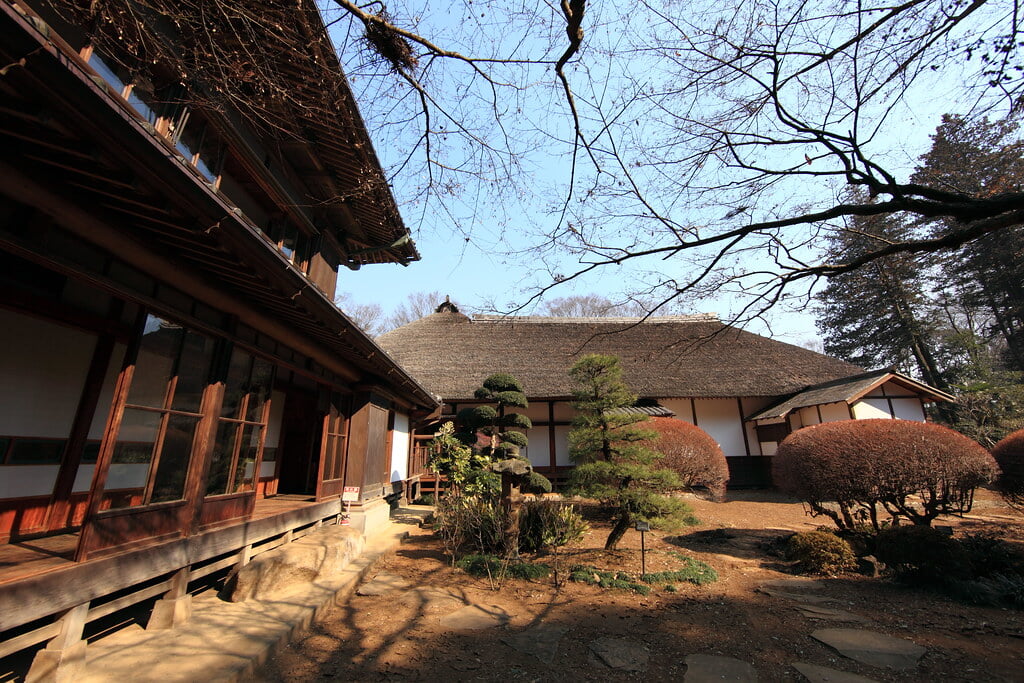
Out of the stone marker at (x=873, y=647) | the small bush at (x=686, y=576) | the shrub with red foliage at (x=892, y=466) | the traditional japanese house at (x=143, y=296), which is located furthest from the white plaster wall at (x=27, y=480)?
the shrub with red foliage at (x=892, y=466)

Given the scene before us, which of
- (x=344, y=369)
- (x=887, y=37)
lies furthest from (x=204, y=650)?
(x=887, y=37)

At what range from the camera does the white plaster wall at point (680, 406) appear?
14.0 m

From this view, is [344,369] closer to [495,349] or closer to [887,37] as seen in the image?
[887,37]

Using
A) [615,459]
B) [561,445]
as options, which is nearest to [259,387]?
[615,459]

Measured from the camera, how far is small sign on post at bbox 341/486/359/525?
21.2 feet

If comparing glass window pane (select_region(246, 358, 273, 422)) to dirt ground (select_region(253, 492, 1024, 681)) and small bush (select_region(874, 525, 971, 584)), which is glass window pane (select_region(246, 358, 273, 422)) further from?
small bush (select_region(874, 525, 971, 584))

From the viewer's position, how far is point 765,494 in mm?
12328

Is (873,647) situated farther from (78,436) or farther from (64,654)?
(78,436)

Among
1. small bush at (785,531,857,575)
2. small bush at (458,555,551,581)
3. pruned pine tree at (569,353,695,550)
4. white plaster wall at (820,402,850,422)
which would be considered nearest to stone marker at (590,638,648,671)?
small bush at (458,555,551,581)

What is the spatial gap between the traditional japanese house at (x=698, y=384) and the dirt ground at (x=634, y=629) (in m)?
6.77

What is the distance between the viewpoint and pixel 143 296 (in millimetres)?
2971

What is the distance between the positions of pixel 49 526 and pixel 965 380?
940 inches

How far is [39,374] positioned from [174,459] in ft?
4.88

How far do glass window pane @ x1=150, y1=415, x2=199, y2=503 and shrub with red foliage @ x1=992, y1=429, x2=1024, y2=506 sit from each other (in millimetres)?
11013
